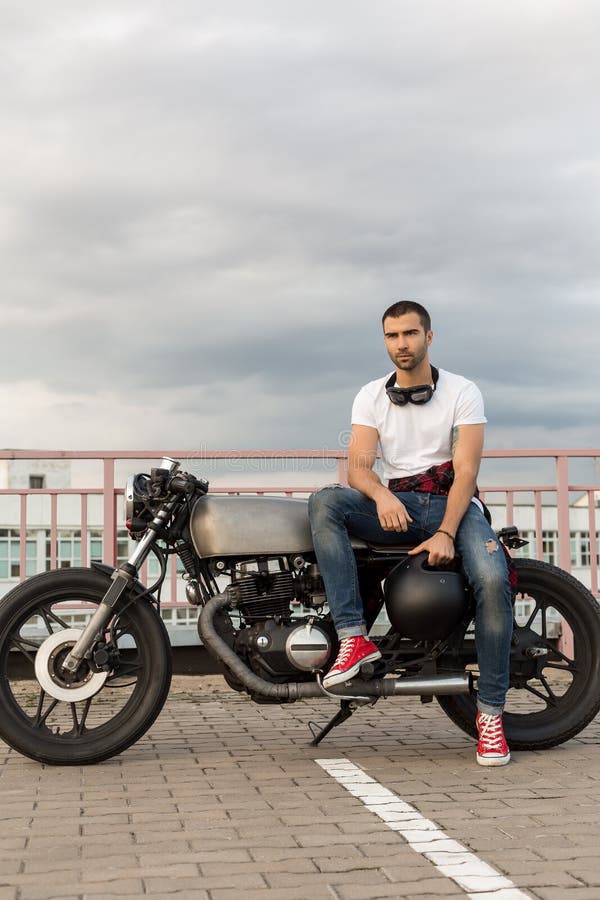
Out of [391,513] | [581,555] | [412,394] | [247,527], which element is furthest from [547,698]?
[581,555]

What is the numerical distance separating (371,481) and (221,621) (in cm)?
87

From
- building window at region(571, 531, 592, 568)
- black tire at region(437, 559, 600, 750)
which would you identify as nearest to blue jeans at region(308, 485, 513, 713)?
black tire at region(437, 559, 600, 750)

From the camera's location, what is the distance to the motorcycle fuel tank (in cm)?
498

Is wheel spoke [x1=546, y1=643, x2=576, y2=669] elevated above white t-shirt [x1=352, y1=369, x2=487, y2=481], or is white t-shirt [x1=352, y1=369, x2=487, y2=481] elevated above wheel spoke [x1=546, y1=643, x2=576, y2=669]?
white t-shirt [x1=352, y1=369, x2=487, y2=481]

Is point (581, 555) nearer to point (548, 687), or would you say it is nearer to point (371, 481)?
point (548, 687)

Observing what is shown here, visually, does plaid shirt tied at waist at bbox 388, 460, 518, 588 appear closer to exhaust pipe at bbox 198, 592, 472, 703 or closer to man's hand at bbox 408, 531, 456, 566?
man's hand at bbox 408, 531, 456, 566

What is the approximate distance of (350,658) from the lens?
190 inches

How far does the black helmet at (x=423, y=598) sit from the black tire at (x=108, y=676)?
1008 mm

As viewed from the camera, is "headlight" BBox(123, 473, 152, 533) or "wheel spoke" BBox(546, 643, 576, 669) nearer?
"headlight" BBox(123, 473, 152, 533)

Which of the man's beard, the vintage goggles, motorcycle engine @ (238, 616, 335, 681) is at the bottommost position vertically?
motorcycle engine @ (238, 616, 335, 681)

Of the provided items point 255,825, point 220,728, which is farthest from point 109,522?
point 255,825

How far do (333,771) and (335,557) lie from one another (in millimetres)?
888

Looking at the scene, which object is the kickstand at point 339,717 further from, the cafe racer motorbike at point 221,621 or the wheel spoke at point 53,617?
the wheel spoke at point 53,617

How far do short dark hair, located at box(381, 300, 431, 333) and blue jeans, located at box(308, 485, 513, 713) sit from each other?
77cm
